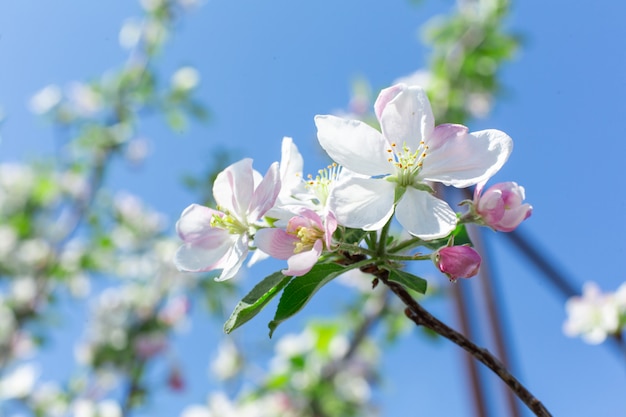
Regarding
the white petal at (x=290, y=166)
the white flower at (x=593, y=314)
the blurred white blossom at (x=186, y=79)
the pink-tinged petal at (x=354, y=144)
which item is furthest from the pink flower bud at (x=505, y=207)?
the blurred white blossom at (x=186, y=79)

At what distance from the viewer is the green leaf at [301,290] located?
1.74 ft

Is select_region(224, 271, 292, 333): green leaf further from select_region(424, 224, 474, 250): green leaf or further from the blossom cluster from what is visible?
select_region(424, 224, 474, 250): green leaf

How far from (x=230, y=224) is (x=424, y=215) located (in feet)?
0.66

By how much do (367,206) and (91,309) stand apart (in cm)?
297

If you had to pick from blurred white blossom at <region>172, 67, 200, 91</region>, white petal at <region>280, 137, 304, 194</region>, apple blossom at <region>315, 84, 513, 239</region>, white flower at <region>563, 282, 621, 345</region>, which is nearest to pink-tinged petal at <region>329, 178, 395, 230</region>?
apple blossom at <region>315, 84, 513, 239</region>

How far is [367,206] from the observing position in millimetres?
548

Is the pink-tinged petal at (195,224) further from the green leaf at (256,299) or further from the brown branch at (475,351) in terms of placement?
the brown branch at (475,351)

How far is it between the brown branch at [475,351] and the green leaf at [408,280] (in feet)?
0.05

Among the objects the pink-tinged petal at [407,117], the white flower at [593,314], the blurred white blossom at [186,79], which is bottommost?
the pink-tinged petal at [407,117]

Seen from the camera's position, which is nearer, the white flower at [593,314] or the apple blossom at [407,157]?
the apple blossom at [407,157]

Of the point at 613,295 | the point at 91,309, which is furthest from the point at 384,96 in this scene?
the point at 91,309

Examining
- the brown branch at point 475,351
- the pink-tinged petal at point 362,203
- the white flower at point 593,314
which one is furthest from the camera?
the white flower at point 593,314

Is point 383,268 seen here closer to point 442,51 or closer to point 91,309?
point 442,51

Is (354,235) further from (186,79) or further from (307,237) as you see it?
(186,79)
